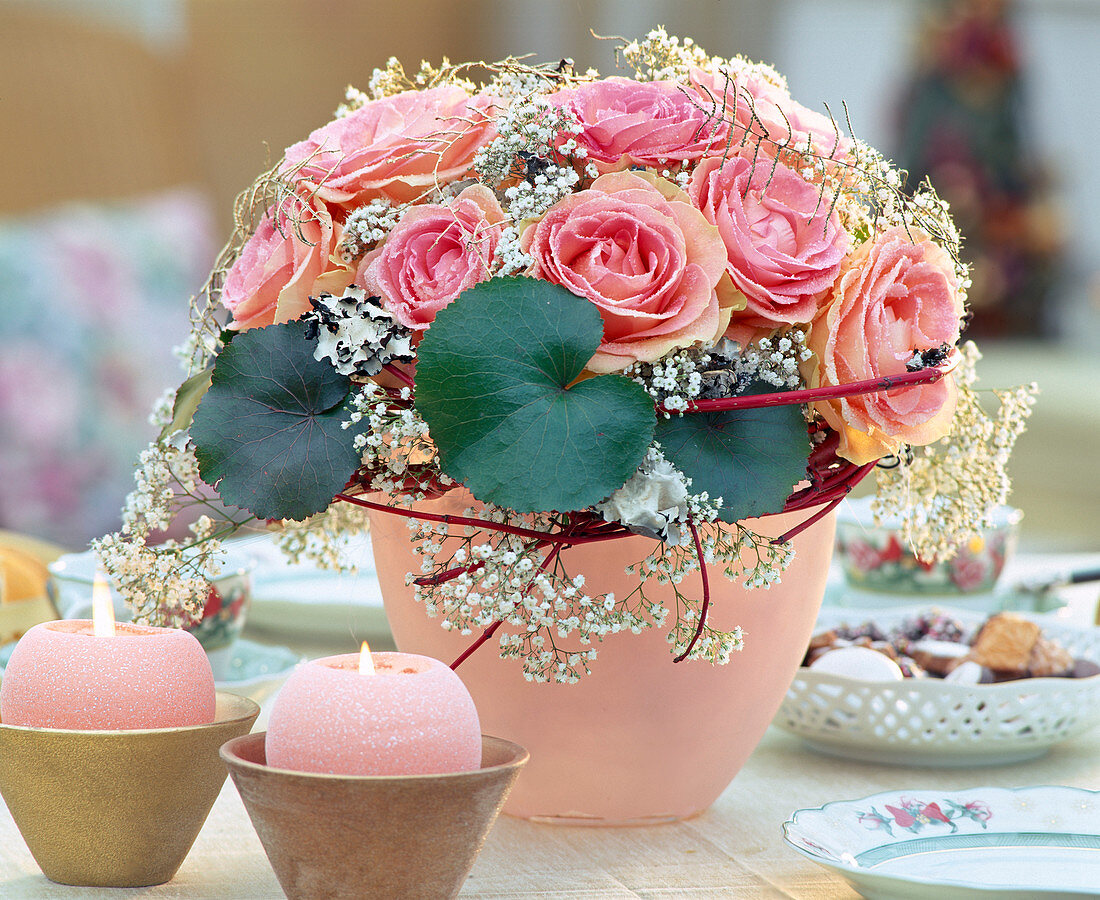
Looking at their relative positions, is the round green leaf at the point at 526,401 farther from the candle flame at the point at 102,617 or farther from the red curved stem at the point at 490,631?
the candle flame at the point at 102,617

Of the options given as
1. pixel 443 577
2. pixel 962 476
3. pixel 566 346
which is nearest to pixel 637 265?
pixel 566 346

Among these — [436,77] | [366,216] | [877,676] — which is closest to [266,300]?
[366,216]

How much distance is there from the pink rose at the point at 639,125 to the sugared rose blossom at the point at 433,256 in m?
0.06

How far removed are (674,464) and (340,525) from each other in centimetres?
25

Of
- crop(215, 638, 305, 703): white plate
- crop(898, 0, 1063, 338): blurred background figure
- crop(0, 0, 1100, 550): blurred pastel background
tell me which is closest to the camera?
crop(215, 638, 305, 703): white plate

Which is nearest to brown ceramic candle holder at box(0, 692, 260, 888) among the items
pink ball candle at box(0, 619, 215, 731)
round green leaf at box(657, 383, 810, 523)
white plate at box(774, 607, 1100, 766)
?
pink ball candle at box(0, 619, 215, 731)

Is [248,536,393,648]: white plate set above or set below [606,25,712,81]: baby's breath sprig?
below

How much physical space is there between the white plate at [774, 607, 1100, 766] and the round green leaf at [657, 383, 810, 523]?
0.23 m

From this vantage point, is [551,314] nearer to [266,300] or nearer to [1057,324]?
[266,300]

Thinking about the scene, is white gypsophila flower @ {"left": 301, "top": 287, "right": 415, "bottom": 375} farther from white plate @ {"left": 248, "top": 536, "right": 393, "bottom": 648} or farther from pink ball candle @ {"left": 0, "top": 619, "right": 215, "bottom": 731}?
white plate @ {"left": 248, "top": 536, "right": 393, "bottom": 648}

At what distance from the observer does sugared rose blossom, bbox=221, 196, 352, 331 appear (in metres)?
0.55

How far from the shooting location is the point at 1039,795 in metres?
0.57

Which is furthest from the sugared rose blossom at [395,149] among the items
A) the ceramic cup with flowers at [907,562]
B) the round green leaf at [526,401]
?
the ceramic cup with flowers at [907,562]

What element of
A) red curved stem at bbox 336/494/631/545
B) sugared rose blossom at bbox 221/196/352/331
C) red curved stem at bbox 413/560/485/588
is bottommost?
red curved stem at bbox 413/560/485/588
